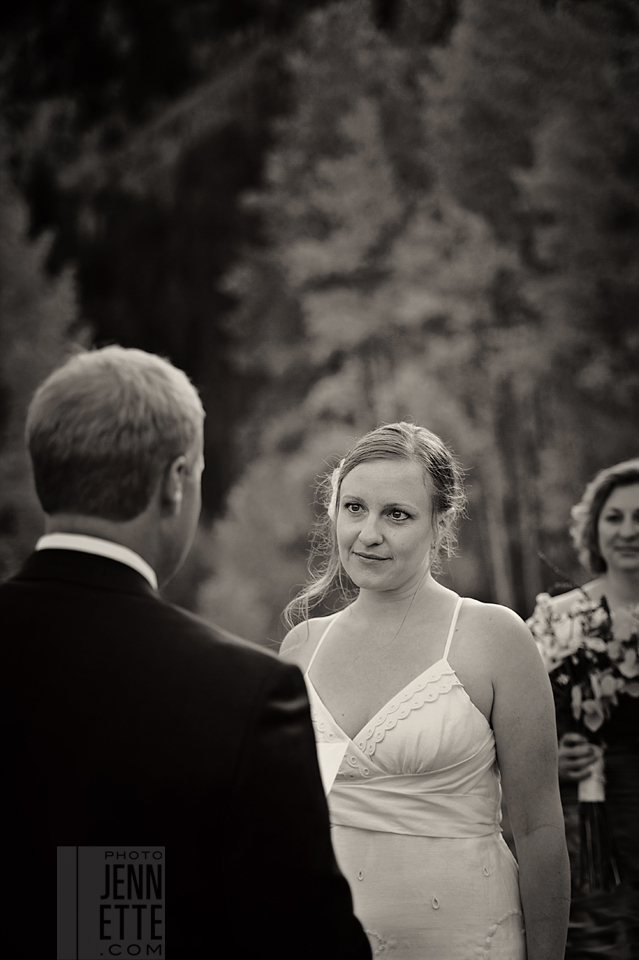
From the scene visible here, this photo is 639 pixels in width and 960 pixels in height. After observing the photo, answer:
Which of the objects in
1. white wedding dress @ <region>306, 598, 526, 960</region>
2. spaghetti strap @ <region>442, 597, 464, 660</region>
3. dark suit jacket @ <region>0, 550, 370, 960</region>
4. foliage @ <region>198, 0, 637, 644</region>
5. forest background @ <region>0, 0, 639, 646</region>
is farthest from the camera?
forest background @ <region>0, 0, 639, 646</region>

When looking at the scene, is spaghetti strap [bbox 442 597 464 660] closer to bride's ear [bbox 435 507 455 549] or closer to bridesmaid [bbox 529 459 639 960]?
bride's ear [bbox 435 507 455 549]

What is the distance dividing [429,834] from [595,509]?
Answer: 2.00 meters

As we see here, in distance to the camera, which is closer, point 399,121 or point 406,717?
point 406,717

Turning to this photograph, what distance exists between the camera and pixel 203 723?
4.05 ft

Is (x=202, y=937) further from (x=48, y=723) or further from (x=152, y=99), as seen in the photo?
(x=152, y=99)

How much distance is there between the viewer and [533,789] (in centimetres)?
Answer: 204

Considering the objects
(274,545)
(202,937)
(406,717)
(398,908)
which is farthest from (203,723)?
(274,545)

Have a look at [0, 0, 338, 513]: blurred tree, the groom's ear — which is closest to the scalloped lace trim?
the groom's ear

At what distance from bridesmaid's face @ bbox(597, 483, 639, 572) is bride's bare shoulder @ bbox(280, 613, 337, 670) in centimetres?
159

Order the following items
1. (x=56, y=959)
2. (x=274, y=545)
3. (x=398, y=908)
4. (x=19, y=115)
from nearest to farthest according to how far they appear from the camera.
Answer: (x=56, y=959)
(x=398, y=908)
(x=274, y=545)
(x=19, y=115)

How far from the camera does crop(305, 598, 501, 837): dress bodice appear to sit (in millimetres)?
2049

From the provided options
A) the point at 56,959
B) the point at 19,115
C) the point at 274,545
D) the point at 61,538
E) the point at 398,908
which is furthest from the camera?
the point at 19,115

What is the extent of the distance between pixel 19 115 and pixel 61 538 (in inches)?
470

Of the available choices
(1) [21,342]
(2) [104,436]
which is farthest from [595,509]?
(1) [21,342]
